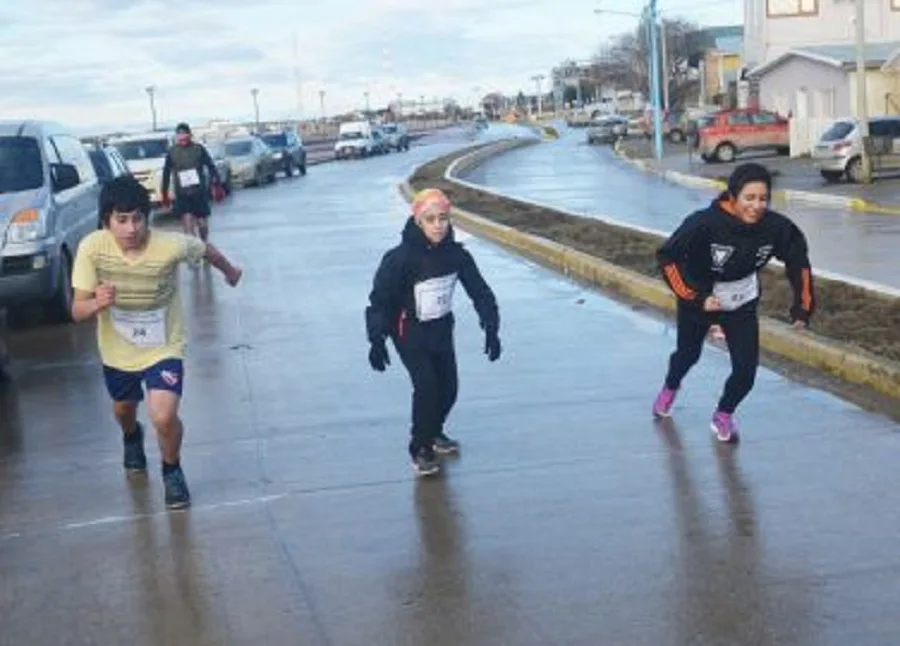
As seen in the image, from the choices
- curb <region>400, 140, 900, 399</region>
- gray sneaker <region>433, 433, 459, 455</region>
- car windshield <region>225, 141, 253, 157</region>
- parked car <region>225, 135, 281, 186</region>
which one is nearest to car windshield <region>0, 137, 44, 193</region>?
curb <region>400, 140, 900, 399</region>

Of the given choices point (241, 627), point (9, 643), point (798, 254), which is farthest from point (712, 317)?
point (9, 643)

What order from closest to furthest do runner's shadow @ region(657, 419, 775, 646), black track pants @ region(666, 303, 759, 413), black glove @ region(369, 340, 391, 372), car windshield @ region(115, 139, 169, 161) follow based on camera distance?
runner's shadow @ region(657, 419, 775, 646)
black glove @ region(369, 340, 391, 372)
black track pants @ region(666, 303, 759, 413)
car windshield @ region(115, 139, 169, 161)

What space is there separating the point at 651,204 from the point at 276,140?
22.8 metres

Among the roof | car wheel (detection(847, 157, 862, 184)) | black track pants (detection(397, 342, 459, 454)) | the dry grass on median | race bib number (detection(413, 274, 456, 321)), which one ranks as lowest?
car wheel (detection(847, 157, 862, 184))

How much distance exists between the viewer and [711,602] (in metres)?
4.77

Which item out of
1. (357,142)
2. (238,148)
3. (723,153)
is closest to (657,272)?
(238,148)

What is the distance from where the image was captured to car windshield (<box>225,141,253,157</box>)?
1543 inches

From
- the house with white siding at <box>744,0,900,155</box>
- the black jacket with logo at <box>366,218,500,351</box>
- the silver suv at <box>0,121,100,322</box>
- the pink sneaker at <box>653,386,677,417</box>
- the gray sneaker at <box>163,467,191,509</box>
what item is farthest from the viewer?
the house with white siding at <box>744,0,900,155</box>

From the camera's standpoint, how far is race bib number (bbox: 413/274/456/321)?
6.72 m

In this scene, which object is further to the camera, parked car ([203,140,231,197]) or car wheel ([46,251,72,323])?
parked car ([203,140,231,197])

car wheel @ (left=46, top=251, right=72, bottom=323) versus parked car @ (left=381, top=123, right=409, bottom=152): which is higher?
car wheel @ (left=46, top=251, right=72, bottom=323)

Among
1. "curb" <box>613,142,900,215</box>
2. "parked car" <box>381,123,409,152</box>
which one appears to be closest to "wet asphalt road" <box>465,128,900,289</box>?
"curb" <box>613,142,900,215</box>

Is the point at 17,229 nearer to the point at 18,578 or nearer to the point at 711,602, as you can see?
the point at 18,578

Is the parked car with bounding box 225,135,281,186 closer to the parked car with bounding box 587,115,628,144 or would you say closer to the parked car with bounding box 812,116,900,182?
the parked car with bounding box 812,116,900,182
